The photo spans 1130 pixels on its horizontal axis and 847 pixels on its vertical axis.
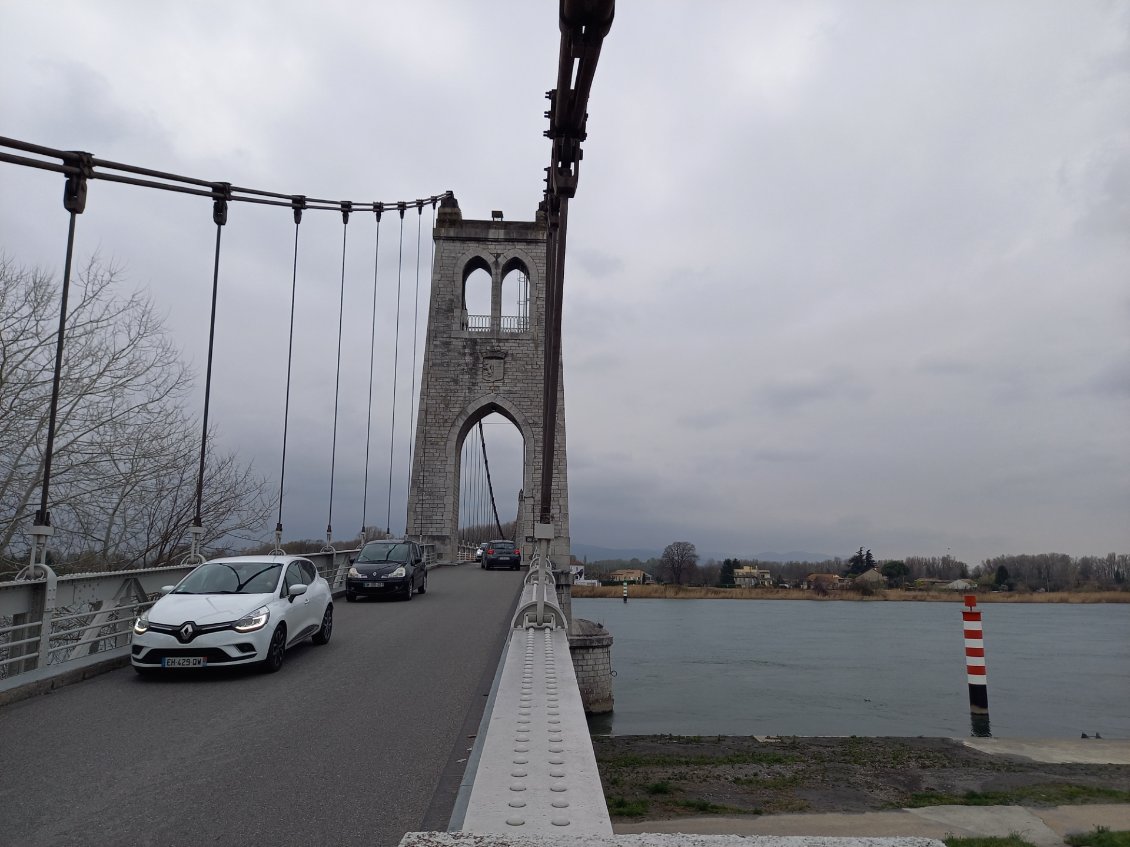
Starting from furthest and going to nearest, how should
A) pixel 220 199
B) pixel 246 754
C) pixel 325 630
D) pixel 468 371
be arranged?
pixel 468 371 → pixel 220 199 → pixel 325 630 → pixel 246 754

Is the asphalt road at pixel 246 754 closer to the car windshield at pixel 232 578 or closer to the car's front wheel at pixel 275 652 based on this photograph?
the car's front wheel at pixel 275 652

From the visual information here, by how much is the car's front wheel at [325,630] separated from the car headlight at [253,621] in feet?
5.55

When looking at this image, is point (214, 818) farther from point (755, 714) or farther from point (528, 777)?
point (755, 714)

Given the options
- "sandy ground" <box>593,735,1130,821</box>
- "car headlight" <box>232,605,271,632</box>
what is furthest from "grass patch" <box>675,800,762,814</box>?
"car headlight" <box>232,605,271,632</box>

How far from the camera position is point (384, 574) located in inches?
614

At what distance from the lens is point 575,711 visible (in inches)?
172

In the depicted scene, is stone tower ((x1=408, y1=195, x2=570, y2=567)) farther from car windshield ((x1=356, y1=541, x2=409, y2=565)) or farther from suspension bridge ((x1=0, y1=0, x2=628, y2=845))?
suspension bridge ((x1=0, y1=0, x2=628, y2=845))

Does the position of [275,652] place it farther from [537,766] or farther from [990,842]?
[990,842]

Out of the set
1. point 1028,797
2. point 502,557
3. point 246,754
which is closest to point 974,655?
point 1028,797

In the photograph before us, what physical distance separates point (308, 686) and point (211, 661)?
3.33ft

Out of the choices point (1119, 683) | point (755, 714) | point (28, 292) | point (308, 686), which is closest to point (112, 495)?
point (28, 292)

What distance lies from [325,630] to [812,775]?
20.4ft

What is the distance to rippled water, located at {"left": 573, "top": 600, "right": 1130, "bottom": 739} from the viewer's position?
1714 cm

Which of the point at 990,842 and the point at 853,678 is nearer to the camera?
the point at 990,842
